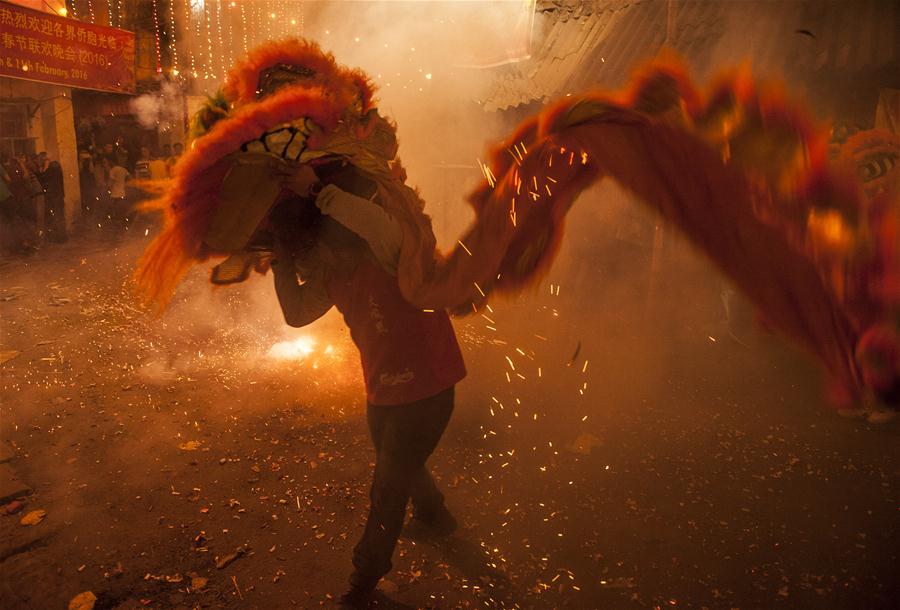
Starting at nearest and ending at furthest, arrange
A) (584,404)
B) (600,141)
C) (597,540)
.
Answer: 1. (600,141)
2. (597,540)
3. (584,404)

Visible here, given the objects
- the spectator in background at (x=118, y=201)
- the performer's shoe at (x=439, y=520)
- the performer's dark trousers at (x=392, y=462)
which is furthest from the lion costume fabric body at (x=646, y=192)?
the spectator in background at (x=118, y=201)

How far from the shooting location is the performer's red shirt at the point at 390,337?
2412mm

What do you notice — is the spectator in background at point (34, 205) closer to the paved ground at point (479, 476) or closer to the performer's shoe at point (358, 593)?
the paved ground at point (479, 476)

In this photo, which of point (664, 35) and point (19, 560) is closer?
point (19, 560)

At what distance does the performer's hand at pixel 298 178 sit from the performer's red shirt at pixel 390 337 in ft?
1.23

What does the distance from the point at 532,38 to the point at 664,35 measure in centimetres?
340

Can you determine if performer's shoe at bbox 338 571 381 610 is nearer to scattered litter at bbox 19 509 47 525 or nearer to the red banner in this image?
scattered litter at bbox 19 509 47 525

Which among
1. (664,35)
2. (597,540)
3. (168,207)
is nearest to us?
(168,207)

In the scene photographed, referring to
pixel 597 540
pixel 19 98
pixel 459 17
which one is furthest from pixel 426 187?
pixel 19 98

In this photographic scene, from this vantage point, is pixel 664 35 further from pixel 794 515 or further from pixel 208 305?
pixel 208 305

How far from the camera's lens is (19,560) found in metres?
3.02

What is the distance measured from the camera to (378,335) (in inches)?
96.0

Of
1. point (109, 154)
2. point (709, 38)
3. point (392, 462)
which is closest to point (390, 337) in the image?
point (392, 462)

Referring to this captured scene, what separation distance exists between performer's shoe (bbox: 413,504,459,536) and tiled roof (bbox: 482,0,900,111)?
3.21 m
